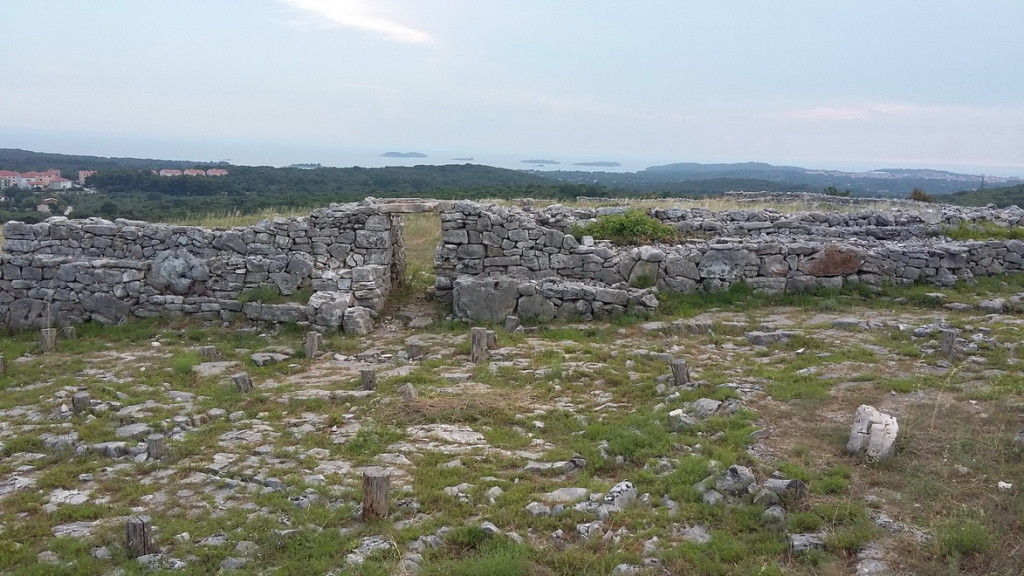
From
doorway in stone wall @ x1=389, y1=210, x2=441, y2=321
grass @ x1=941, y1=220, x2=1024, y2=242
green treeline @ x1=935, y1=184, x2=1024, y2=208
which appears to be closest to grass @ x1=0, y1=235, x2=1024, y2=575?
doorway in stone wall @ x1=389, y1=210, x2=441, y2=321

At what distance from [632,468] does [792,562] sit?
1.92 meters

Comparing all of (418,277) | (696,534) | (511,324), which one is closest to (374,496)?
(696,534)

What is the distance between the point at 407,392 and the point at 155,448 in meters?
2.83

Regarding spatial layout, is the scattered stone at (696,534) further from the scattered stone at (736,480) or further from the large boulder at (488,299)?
the large boulder at (488,299)

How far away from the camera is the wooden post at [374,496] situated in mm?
5871

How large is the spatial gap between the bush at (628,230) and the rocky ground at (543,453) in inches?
130

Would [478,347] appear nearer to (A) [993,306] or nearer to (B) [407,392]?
(B) [407,392]

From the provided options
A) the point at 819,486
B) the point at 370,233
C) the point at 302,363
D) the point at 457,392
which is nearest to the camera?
the point at 819,486

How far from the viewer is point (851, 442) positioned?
6.58 m

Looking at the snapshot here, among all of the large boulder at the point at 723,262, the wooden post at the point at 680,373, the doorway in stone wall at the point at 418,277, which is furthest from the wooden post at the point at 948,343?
the doorway in stone wall at the point at 418,277

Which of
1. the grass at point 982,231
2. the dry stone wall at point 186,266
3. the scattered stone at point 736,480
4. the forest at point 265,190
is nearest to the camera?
the scattered stone at point 736,480

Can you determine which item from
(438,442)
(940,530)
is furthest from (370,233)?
(940,530)

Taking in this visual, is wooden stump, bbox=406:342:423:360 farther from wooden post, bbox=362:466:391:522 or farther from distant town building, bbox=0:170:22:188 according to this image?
distant town building, bbox=0:170:22:188

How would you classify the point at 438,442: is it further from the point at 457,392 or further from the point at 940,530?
the point at 940,530
